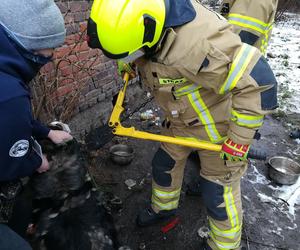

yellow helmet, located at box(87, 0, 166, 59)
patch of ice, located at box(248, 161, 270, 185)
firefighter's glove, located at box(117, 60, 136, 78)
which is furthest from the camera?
patch of ice, located at box(248, 161, 270, 185)

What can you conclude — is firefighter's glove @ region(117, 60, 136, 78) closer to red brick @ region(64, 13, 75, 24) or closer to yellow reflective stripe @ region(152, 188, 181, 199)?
yellow reflective stripe @ region(152, 188, 181, 199)

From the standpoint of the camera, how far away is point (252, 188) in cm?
329

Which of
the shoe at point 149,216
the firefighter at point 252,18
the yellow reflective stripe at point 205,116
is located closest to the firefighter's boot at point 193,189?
the shoe at point 149,216

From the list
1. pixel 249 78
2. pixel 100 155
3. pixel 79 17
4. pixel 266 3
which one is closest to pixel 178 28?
pixel 249 78

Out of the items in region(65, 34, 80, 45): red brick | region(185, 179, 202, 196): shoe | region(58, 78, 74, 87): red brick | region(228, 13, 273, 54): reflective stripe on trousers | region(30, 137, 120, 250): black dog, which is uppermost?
region(228, 13, 273, 54): reflective stripe on trousers

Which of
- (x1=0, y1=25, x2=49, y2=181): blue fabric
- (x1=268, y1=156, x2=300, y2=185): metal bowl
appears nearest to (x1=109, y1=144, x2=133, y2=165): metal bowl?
(x1=268, y1=156, x2=300, y2=185): metal bowl

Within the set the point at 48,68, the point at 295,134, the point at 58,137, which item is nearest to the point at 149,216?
the point at 58,137

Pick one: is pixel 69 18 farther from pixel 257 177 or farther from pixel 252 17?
pixel 257 177

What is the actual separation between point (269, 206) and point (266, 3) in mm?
1922

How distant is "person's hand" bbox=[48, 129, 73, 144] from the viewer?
2.08 meters

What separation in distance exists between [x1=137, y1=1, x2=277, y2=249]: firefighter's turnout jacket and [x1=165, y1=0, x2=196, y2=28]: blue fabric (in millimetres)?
34

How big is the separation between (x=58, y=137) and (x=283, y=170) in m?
2.64

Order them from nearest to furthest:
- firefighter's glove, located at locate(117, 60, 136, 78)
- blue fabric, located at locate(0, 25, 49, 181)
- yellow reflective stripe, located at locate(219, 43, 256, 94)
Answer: blue fabric, located at locate(0, 25, 49, 181), yellow reflective stripe, located at locate(219, 43, 256, 94), firefighter's glove, located at locate(117, 60, 136, 78)

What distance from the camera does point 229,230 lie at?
2.25 meters
